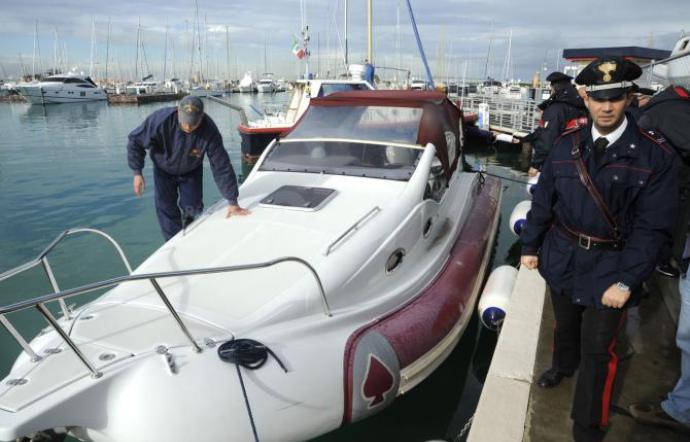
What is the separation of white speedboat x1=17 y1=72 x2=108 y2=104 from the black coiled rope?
5131 centimetres

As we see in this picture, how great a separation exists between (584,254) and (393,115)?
116 inches

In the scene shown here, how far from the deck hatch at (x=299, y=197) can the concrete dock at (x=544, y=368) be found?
5.80 ft

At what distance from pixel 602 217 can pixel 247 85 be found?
7943 cm

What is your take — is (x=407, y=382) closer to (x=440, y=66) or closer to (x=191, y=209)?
(x=191, y=209)

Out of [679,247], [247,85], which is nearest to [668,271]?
[679,247]

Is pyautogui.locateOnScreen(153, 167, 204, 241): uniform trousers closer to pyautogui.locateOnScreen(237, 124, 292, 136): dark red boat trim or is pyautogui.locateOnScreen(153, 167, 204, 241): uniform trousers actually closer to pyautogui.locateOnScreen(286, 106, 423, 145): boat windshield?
pyautogui.locateOnScreen(286, 106, 423, 145): boat windshield

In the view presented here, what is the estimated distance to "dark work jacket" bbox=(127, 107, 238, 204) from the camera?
13.4 feet

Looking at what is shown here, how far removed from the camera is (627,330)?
3.26 meters

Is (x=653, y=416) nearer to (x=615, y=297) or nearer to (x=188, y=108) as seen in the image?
(x=615, y=297)

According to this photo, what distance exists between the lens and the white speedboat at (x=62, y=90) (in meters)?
44.1

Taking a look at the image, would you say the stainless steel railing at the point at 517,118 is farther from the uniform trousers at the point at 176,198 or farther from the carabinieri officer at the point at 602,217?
the carabinieri officer at the point at 602,217

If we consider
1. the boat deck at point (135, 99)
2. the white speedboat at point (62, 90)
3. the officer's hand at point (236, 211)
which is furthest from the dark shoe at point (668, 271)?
the boat deck at point (135, 99)

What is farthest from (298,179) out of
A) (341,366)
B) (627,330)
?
(627,330)

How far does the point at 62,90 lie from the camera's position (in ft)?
150
